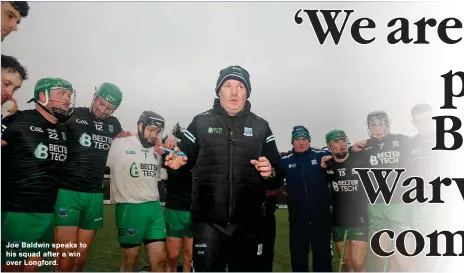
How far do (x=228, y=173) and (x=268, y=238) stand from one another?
0.60 meters

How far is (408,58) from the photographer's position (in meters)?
3.31

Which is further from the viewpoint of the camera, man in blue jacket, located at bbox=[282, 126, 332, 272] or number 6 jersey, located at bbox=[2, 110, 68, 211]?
man in blue jacket, located at bbox=[282, 126, 332, 272]

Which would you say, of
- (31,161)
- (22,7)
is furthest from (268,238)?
(22,7)

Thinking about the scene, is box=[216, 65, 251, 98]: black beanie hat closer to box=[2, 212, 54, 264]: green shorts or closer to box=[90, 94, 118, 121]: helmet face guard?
box=[90, 94, 118, 121]: helmet face guard

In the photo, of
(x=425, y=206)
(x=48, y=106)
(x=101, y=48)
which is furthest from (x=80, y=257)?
(x=425, y=206)

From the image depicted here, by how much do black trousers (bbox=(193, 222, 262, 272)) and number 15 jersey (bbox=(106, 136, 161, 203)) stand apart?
509 mm

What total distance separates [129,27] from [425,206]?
2.54 meters

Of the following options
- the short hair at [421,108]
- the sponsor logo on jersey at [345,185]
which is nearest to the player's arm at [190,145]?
the sponsor logo on jersey at [345,185]

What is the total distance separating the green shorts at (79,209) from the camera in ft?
11.4

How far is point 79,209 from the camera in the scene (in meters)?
3.51

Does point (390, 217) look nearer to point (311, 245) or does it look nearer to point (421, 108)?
point (311, 245)

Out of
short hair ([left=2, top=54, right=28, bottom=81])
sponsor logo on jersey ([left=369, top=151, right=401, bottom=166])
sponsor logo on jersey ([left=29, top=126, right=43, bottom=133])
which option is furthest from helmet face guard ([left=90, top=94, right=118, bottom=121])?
sponsor logo on jersey ([left=369, top=151, right=401, bottom=166])

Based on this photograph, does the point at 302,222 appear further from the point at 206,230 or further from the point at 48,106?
the point at 48,106

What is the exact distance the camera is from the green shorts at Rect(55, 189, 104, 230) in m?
3.46
